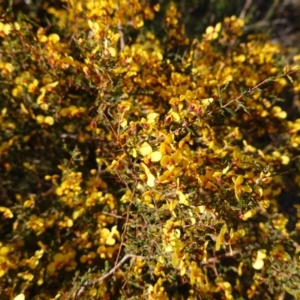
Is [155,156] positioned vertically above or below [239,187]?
above

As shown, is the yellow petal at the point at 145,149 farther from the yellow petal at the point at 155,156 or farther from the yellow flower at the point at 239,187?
the yellow flower at the point at 239,187

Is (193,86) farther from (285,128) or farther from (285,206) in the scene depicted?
(285,206)

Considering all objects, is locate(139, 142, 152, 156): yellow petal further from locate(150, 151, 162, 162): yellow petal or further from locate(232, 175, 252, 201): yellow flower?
locate(232, 175, 252, 201): yellow flower

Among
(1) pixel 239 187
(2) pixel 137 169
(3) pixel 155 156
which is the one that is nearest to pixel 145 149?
(3) pixel 155 156

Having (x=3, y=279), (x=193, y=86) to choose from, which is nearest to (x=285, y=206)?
(x=193, y=86)

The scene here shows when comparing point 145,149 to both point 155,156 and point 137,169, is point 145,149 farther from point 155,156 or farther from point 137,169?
point 137,169

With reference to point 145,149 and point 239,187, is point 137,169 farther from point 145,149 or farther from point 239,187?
point 239,187

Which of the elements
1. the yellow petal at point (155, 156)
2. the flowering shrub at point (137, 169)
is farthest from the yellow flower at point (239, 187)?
the yellow petal at point (155, 156)

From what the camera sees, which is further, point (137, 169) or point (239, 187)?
point (137, 169)
